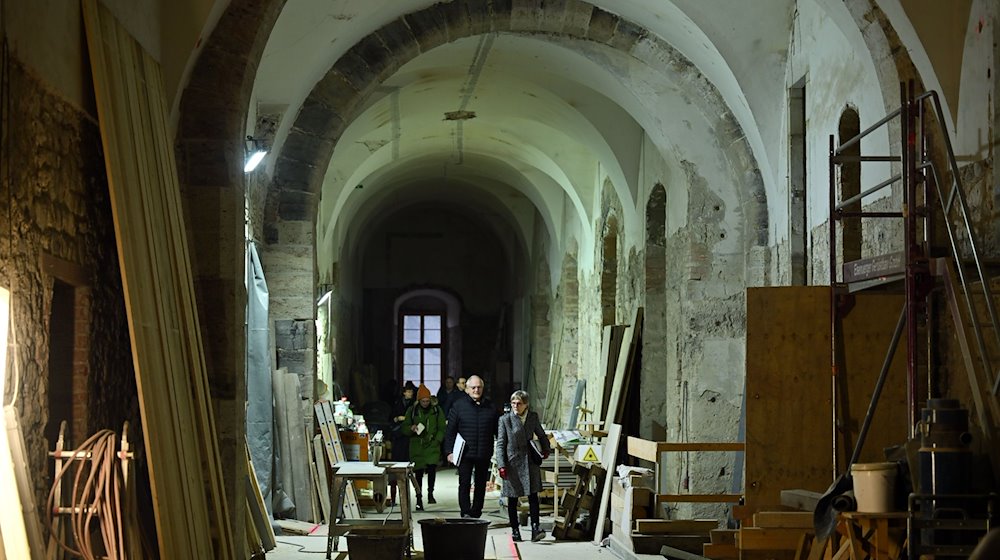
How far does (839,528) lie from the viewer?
5895mm

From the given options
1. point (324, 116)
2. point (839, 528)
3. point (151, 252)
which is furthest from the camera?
point (324, 116)

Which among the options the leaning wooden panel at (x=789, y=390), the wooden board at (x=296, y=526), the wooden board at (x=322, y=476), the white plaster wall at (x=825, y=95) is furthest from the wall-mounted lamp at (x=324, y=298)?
the leaning wooden panel at (x=789, y=390)

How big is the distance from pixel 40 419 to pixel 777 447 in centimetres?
430

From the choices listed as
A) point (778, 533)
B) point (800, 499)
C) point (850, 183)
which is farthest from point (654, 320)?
point (778, 533)

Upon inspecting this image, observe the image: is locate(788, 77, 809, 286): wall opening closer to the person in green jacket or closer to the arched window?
the person in green jacket

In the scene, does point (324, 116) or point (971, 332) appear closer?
point (971, 332)

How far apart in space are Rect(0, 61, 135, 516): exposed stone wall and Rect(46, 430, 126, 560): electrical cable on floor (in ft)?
0.37

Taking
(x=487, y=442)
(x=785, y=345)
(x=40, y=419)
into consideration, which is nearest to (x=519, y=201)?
(x=487, y=442)

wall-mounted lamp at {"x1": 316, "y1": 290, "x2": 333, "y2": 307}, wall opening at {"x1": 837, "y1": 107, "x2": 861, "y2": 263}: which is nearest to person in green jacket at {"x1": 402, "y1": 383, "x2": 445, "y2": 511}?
wall-mounted lamp at {"x1": 316, "y1": 290, "x2": 333, "y2": 307}

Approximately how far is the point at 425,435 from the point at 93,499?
9.07 m

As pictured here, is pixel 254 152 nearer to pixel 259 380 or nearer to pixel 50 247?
pixel 259 380

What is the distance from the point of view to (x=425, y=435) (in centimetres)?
1399

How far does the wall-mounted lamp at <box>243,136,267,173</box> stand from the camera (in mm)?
9102

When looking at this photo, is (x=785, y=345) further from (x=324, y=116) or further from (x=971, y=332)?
(x=324, y=116)
